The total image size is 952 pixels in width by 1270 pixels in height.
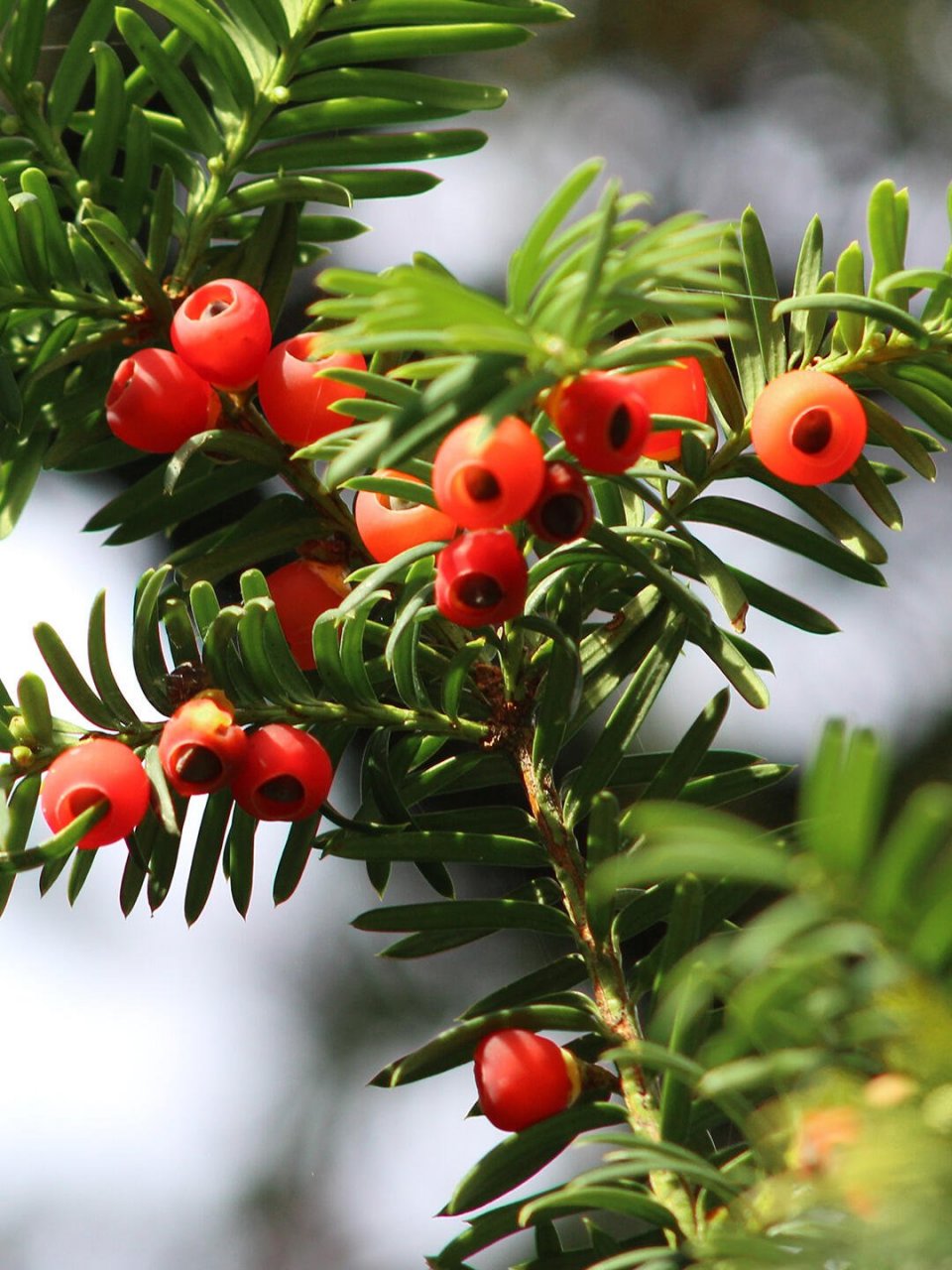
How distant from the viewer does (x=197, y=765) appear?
40 centimetres

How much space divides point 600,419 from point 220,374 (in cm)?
19

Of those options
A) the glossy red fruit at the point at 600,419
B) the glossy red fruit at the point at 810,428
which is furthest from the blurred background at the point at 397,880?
the glossy red fruit at the point at 600,419

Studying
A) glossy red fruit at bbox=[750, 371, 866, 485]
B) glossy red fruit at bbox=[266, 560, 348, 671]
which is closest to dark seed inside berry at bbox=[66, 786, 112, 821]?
glossy red fruit at bbox=[266, 560, 348, 671]

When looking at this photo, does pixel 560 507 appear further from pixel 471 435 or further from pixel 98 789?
pixel 98 789

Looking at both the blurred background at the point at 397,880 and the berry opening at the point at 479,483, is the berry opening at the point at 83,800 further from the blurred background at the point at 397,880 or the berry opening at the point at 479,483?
the blurred background at the point at 397,880

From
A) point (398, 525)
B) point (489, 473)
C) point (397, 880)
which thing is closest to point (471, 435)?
point (489, 473)

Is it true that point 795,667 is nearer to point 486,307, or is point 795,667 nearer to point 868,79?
point 868,79

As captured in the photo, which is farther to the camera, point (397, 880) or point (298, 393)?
point (397, 880)

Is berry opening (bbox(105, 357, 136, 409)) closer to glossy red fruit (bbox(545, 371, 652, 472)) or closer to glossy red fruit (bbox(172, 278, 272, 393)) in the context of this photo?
glossy red fruit (bbox(172, 278, 272, 393))

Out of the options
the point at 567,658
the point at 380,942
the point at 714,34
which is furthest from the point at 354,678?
the point at 714,34

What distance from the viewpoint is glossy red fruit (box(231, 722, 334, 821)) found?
41 centimetres

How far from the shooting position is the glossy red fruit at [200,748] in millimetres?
397

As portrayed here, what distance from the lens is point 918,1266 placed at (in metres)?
0.20

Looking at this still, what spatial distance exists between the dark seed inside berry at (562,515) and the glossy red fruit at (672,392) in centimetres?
7
